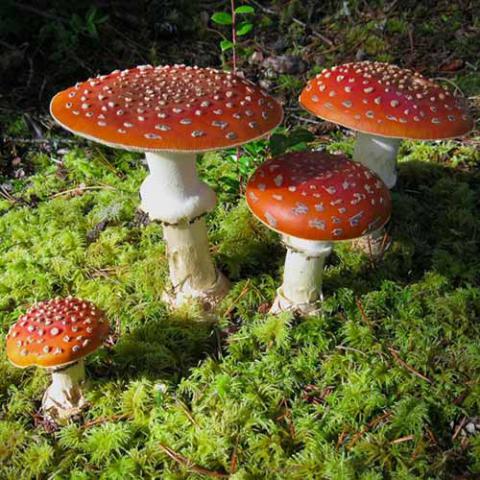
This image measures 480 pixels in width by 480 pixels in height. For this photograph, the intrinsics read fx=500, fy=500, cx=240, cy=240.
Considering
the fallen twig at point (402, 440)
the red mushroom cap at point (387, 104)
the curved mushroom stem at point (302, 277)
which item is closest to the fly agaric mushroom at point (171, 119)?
the red mushroom cap at point (387, 104)

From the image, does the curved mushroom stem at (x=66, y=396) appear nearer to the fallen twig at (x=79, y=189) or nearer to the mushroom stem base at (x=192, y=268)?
the mushroom stem base at (x=192, y=268)

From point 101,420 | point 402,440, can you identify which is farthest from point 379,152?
point 101,420

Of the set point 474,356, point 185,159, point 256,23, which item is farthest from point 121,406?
point 256,23

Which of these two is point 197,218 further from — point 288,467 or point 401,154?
point 401,154

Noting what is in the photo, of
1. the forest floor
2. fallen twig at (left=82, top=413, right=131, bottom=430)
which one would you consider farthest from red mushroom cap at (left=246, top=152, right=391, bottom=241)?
fallen twig at (left=82, top=413, right=131, bottom=430)

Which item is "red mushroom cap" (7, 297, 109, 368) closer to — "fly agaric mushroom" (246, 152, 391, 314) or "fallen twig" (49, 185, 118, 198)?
"fly agaric mushroom" (246, 152, 391, 314)

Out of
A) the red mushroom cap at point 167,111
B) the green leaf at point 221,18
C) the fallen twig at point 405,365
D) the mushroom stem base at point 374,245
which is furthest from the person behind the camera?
the mushroom stem base at point 374,245
